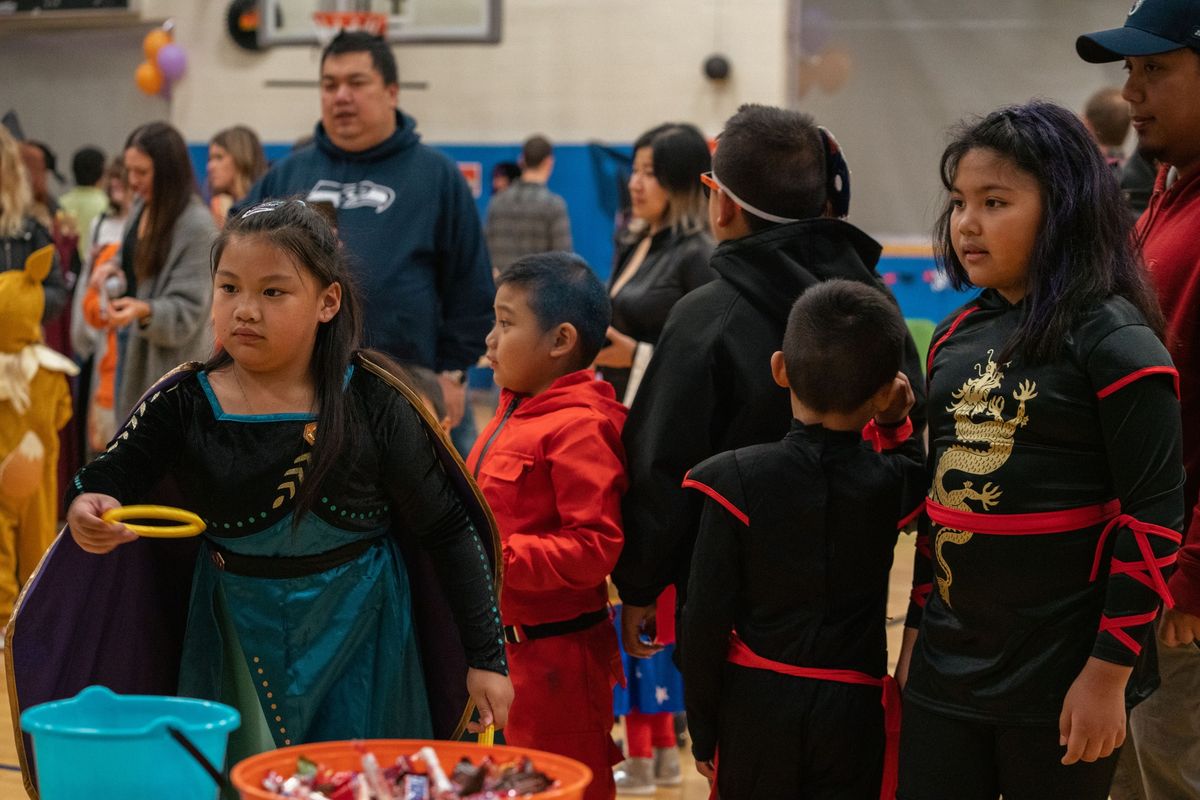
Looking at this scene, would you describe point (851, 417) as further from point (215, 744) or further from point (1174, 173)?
point (215, 744)

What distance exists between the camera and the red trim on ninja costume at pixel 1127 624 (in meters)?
1.91

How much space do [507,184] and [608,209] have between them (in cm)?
87

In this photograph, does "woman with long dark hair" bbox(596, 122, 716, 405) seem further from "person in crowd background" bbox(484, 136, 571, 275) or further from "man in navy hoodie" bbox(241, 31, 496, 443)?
"person in crowd background" bbox(484, 136, 571, 275)

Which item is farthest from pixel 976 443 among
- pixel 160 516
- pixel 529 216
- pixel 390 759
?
pixel 529 216

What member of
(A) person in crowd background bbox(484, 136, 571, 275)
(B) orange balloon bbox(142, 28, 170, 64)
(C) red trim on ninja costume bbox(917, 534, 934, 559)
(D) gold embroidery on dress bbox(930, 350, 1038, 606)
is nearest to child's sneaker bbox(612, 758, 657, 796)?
(C) red trim on ninja costume bbox(917, 534, 934, 559)

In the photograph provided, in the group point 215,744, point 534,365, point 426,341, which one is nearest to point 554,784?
point 215,744

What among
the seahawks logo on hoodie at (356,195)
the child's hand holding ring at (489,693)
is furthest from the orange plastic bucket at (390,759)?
the seahawks logo on hoodie at (356,195)

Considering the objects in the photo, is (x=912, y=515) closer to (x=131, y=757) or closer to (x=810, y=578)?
(x=810, y=578)

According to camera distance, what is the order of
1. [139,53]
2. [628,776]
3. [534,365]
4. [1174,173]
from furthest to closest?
[139,53] → [628,776] → [534,365] → [1174,173]

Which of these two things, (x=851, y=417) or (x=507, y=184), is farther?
(x=507, y=184)

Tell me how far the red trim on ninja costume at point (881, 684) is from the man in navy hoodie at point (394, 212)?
→ 2.00 metres

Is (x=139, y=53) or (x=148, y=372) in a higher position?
(x=139, y=53)

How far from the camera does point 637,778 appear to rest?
146 inches

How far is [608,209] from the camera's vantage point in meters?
11.2
